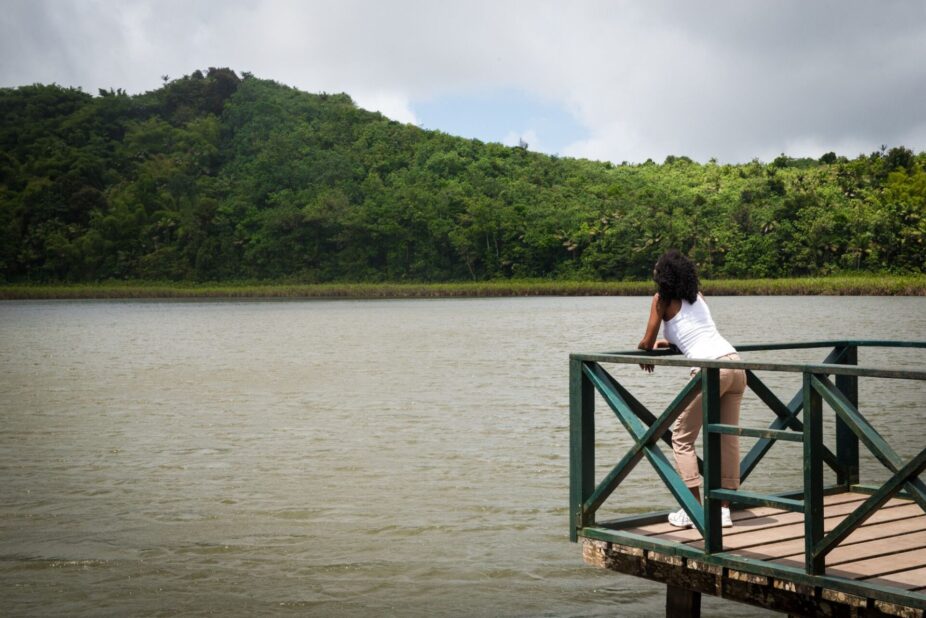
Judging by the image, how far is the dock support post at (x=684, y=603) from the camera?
20.3 feet

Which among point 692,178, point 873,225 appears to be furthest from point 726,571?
→ point 692,178

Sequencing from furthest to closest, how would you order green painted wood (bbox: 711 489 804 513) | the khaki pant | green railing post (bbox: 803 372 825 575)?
1. the khaki pant
2. green painted wood (bbox: 711 489 804 513)
3. green railing post (bbox: 803 372 825 575)

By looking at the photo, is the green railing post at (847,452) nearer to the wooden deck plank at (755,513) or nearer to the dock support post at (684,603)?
the wooden deck plank at (755,513)

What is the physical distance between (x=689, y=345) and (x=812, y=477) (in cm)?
126

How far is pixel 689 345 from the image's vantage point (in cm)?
619

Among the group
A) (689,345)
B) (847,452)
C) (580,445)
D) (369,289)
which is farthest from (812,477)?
A: (369,289)

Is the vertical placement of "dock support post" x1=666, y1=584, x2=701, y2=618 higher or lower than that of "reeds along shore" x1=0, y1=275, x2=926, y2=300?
lower

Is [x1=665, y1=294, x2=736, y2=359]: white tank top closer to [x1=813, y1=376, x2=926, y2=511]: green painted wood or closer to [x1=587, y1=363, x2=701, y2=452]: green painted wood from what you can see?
[x1=587, y1=363, x2=701, y2=452]: green painted wood

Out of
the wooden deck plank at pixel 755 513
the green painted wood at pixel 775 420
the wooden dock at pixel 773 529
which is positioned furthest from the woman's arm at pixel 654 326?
the wooden deck plank at pixel 755 513

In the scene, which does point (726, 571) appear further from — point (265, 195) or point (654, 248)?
point (265, 195)

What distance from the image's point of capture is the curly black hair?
20.2 feet

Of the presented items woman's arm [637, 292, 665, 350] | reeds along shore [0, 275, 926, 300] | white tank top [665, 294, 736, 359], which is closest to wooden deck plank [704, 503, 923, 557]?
white tank top [665, 294, 736, 359]

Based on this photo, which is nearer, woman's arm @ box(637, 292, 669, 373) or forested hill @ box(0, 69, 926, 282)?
woman's arm @ box(637, 292, 669, 373)

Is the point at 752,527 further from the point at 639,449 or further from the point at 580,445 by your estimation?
the point at 580,445
